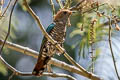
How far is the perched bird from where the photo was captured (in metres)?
2.35

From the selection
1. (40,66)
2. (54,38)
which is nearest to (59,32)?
(54,38)

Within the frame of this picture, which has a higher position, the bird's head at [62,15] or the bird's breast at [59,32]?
the bird's head at [62,15]

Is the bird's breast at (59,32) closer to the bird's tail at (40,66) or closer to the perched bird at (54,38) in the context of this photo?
the perched bird at (54,38)

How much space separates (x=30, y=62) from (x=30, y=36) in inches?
15.0

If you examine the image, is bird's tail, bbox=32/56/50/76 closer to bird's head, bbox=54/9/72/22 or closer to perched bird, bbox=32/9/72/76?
perched bird, bbox=32/9/72/76

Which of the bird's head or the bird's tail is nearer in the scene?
the bird's tail

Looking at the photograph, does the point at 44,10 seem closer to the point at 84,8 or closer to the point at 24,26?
the point at 24,26

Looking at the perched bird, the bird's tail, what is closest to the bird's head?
the perched bird

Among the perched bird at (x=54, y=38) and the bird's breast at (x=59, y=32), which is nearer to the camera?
the perched bird at (x=54, y=38)

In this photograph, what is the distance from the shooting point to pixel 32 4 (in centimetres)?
620

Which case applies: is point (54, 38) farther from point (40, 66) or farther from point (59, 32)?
point (40, 66)

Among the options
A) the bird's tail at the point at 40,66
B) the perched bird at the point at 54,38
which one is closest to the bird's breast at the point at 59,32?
the perched bird at the point at 54,38

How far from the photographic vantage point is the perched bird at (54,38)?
2.35 m

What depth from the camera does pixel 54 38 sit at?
2.65 metres
